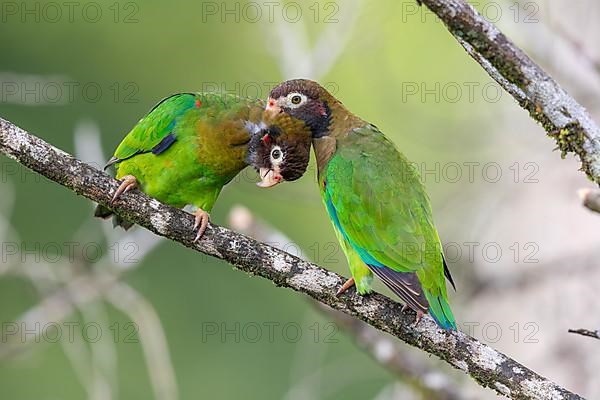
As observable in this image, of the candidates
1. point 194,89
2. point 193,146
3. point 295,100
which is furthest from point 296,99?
point 194,89

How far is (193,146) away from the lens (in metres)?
4.16

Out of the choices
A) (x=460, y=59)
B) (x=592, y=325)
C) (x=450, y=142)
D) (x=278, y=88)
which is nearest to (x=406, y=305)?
(x=278, y=88)

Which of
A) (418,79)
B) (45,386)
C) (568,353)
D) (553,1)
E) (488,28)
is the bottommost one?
(568,353)

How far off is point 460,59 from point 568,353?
416cm

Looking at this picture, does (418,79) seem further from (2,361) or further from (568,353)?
(2,361)

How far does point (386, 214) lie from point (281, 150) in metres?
0.55

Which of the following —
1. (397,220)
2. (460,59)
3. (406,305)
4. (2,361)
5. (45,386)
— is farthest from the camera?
(45,386)

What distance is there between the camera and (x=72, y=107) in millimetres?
9766

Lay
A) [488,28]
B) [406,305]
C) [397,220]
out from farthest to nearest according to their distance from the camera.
Result: 1. [397,220]
2. [406,305]
3. [488,28]

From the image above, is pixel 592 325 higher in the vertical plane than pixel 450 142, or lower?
lower

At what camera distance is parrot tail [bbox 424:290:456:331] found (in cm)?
328

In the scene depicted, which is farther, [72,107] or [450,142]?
[72,107]

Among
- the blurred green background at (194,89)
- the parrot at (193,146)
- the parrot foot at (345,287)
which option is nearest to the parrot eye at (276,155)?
the parrot at (193,146)

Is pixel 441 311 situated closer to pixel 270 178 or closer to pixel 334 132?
pixel 270 178
